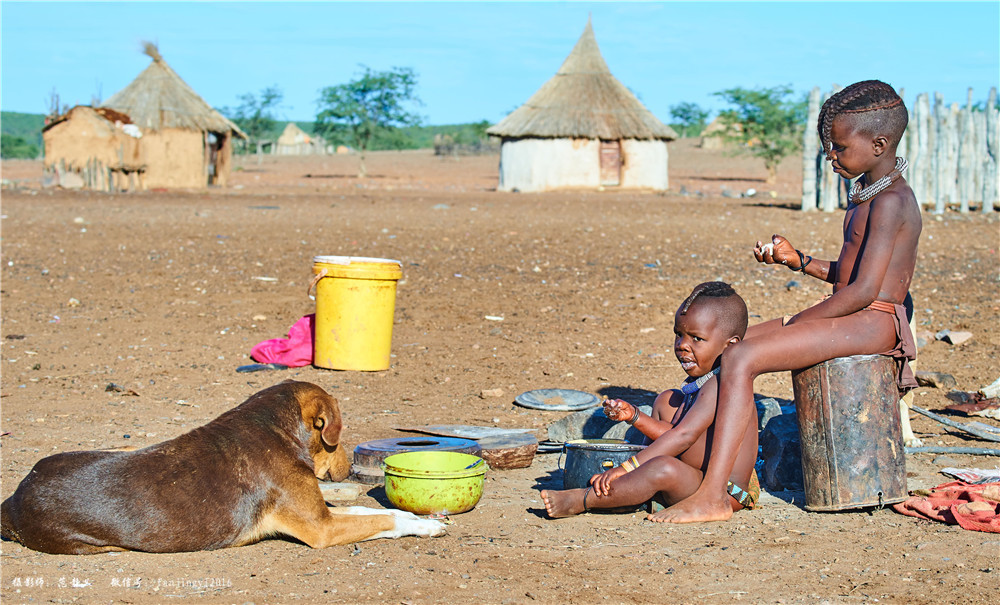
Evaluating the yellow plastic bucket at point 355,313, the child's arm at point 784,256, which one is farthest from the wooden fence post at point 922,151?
the child's arm at point 784,256

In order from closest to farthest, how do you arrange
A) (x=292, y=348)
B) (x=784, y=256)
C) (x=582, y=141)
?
(x=784, y=256), (x=292, y=348), (x=582, y=141)

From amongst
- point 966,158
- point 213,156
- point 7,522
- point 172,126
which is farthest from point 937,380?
point 213,156

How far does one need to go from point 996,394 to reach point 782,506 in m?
2.52

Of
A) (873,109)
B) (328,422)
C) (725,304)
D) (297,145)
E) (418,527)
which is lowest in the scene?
(418,527)

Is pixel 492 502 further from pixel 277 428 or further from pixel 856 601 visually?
pixel 856 601

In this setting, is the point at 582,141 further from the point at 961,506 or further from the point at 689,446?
the point at 961,506

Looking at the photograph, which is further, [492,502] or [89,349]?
[89,349]

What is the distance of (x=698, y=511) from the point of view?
12.4 ft

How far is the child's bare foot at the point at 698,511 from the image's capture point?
377 centimetres

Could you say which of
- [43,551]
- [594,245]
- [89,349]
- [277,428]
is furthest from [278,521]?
[594,245]

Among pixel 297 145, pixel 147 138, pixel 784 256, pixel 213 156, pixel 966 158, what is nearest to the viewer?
pixel 784 256

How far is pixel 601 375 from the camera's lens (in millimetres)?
6605

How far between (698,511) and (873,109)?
1.80 m

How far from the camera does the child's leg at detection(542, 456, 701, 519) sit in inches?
151
